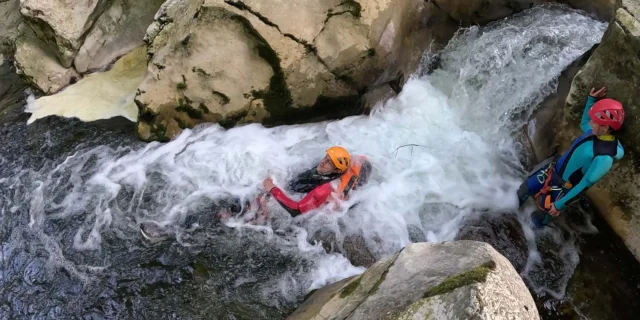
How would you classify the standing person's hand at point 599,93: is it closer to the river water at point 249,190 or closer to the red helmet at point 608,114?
the red helmet at point 608,114

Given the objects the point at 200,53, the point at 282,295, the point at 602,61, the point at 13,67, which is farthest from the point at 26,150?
the point at 602,61

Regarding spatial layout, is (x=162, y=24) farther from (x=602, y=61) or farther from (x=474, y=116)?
(x=602, y=61)

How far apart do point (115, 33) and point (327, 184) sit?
4.56m

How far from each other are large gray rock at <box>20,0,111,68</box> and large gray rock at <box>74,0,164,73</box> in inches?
4.7

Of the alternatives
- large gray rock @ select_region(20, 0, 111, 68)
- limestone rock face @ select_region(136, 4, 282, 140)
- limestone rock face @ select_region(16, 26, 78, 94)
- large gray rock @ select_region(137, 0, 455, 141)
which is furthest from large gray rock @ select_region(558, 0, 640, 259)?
limestone rock face @ select_region(16, 26, 78, 94)

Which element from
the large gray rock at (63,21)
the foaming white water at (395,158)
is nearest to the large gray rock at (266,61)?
the foaming white water at (395,158)

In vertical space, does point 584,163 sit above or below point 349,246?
above

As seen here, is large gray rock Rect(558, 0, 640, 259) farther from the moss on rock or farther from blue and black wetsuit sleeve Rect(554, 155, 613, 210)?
the moss on rock

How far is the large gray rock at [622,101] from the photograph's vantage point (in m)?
4.88

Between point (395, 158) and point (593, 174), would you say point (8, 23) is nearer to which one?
point (395, 158)

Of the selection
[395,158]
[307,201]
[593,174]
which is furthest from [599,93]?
[307,201]

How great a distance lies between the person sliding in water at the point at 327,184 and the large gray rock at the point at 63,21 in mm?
3928

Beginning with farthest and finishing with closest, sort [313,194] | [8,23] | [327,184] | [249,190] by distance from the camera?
[8,23] < [249,190] < [327,184] < [313,194]

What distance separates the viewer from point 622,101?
4957 mm
